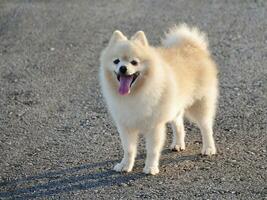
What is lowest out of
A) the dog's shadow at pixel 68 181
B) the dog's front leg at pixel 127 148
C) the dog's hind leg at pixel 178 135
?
the dog's shadow at pixel 68 181

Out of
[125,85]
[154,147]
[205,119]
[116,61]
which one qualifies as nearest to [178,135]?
[205,119]

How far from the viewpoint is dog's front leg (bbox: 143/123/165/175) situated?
420cm

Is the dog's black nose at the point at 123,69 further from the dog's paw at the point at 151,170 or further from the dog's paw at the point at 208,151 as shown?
the dog's paw at the point at 208,151

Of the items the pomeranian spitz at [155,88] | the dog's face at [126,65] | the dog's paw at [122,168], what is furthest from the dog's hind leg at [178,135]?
the dog's face at [126,65]

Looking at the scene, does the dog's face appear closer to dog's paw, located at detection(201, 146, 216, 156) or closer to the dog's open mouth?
the dog's open mouth

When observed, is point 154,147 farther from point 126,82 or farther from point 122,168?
point 126,82

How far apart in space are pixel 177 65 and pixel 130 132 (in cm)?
64

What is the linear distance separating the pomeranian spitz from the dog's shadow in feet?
0.36

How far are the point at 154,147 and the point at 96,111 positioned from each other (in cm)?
142

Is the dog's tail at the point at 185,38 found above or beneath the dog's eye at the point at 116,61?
above

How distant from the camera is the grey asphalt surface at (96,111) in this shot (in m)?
4.15

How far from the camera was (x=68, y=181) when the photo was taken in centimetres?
424

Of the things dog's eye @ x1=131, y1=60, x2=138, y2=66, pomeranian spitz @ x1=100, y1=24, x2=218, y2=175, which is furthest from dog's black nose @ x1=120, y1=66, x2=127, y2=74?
dog's eye @ x1=131, y1=60, x2=138, y2=66

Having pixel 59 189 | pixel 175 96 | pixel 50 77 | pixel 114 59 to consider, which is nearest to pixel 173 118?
pixel 175 96
